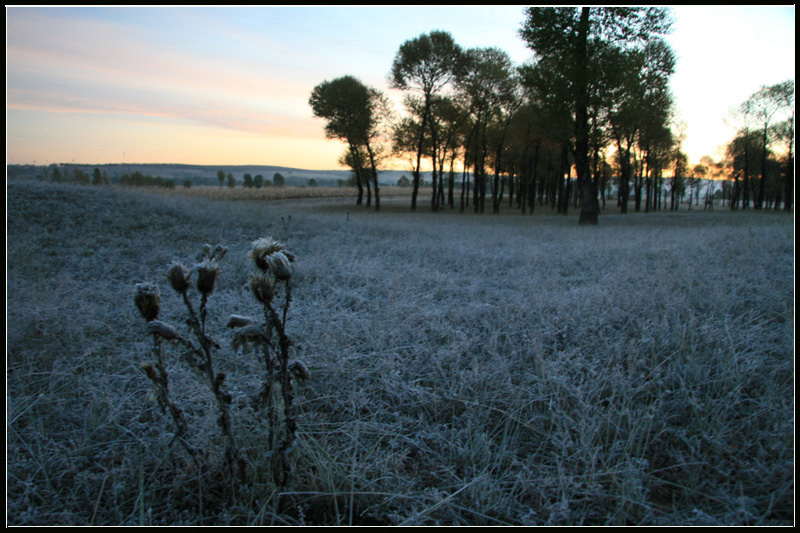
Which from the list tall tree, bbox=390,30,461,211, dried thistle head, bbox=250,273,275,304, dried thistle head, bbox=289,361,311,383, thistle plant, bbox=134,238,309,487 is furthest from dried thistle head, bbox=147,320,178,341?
tall tree, bbox=390,30,461,211

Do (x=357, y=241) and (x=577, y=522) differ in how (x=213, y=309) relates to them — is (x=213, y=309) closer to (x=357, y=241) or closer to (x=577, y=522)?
(x=577, y=522)

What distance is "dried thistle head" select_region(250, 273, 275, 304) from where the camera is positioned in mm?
1316

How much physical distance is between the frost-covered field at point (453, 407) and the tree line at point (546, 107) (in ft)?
44.3

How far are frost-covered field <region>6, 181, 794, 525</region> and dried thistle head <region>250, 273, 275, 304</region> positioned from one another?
2.84ft

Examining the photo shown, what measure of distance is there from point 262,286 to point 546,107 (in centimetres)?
1839

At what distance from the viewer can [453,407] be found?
7.93 ft

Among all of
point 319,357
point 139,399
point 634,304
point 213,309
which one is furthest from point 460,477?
point 213,309

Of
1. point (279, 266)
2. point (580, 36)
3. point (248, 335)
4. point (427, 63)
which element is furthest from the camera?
point (427, 63)

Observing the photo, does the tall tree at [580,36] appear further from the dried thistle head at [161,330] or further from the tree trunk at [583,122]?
the dried thistle head at [161,330]

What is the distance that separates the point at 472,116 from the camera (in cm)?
3175

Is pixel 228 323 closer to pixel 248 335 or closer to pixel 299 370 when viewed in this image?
pixel 248 335

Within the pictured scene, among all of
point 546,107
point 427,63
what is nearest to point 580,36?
point 546,107

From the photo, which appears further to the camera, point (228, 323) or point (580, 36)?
point (580, 36)

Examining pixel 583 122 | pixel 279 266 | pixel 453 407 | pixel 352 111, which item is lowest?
pixel 453 407
